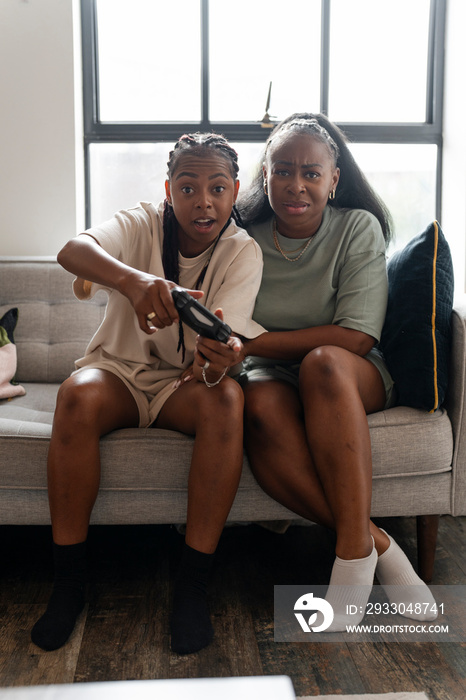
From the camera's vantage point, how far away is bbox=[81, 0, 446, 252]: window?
2.59 m

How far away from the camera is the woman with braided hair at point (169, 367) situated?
1.29 meters

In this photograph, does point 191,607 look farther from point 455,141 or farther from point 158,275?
point 455,141

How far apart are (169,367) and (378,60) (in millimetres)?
1833

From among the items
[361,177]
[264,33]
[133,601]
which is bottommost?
[133,601]

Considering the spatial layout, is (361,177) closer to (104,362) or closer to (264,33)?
(104,362)

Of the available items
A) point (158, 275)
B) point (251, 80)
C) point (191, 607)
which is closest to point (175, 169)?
point (158, 275)

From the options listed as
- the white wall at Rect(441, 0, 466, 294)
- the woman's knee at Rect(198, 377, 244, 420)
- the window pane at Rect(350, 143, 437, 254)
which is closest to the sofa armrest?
the woman's knee at Rect(198, 377, 244, 420)

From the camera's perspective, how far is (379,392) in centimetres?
148

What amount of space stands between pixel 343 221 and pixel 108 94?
148cm

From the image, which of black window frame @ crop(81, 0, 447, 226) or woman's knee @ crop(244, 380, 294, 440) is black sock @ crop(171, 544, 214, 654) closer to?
woman's knee @ crop(244, 380, 294, 440)

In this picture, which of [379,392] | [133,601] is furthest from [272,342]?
[133,601]

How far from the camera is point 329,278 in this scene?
5.04 feet

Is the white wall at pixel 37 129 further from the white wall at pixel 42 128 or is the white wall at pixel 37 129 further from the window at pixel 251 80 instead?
the window at pixel 251 80

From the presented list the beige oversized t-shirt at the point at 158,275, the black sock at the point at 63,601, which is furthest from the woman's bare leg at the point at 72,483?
the beige oversized t-shirt at the point at 158,275
